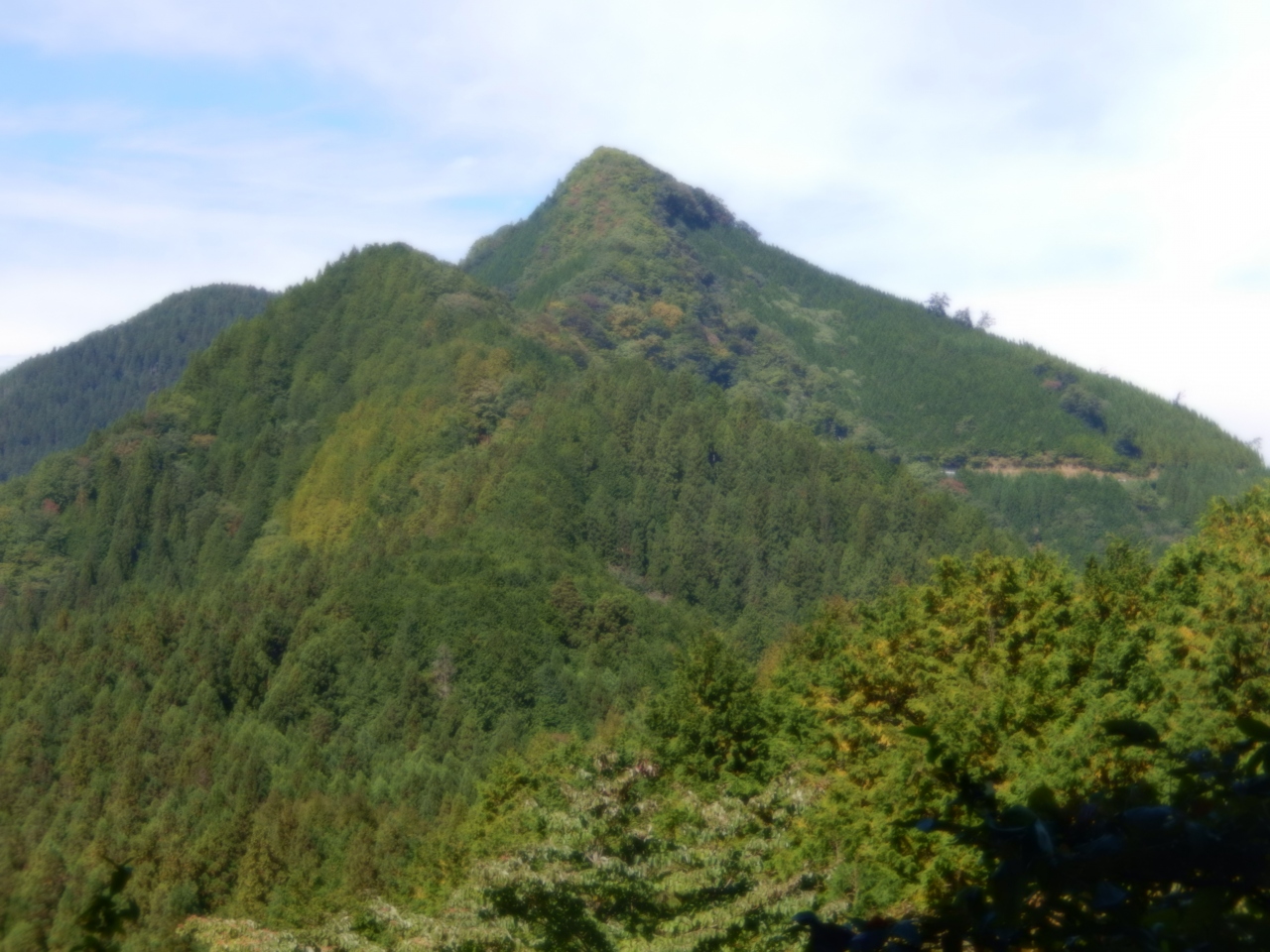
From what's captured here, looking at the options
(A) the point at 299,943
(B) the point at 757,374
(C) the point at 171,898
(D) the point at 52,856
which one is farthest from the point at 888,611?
(B) the point at 757,374

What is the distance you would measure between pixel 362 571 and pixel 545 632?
15.2 metres

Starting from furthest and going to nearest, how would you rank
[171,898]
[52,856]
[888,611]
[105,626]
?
1. [105,626]
2. [52,856]
3. [171,898]
4. [888,611]

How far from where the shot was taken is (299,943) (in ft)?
78.9

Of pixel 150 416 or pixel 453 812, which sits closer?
pixel 453 812

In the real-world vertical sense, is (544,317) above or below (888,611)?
above

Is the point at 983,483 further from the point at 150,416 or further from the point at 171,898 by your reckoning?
the point at 171,898

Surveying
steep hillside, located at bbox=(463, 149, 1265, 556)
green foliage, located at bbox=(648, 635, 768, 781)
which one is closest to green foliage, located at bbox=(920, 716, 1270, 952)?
green foliage, located at bbox=(648, 635, 768, 781)

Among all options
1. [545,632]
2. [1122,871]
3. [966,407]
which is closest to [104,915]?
[1122,871]

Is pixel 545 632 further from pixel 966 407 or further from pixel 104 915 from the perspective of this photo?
pixel 966 407

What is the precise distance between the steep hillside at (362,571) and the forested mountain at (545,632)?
0.37m

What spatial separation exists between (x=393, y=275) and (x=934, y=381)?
86493 mm

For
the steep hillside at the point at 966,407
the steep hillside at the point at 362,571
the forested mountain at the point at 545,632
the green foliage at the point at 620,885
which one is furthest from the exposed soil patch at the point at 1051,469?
the green foliage at the point at 620,885

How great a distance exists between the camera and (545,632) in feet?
271

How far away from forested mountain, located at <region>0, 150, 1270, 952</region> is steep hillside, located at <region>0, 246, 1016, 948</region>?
1.20 feet
